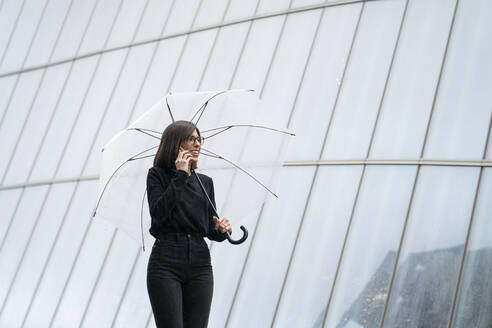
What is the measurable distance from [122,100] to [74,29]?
11.1ft

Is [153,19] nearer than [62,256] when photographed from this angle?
No

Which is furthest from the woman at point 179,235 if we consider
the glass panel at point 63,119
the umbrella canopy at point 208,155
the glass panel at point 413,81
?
the glass panel at point 63,119

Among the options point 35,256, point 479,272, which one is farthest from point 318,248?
point 35,256

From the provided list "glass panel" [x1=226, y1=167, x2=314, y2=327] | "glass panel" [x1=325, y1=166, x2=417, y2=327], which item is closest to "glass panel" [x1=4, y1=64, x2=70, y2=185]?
"glass panel" [x1=226, y1=167, x2=314, y2=327]

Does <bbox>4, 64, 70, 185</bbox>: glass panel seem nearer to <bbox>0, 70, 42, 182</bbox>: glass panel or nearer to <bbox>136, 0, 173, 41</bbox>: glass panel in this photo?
<bbox>0, 70, 42, 182</bbox>: glass panel

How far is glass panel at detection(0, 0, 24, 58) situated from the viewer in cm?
1917

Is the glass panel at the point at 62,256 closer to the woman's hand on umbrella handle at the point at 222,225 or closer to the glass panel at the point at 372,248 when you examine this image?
the glass panel at the point at 372,248

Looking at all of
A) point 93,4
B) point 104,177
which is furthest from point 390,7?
point 93,4

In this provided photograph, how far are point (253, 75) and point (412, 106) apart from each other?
322 cm

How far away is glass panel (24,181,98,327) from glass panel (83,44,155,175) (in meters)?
0.58

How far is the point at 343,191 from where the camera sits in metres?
10.2

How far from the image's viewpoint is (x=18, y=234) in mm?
15219

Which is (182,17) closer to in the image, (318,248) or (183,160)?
(318,248)

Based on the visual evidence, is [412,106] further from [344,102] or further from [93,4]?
[93,4]
